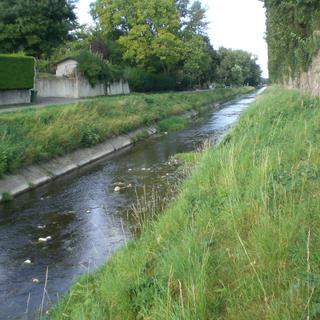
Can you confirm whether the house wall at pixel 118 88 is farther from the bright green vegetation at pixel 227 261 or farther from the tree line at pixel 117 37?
the bright green vegetation at pixel 227 261

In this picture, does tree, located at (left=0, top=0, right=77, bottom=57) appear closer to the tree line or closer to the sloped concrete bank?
the tree line

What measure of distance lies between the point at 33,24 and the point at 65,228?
37.7m

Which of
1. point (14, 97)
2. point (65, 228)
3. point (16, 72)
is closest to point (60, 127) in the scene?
point (65, 228)

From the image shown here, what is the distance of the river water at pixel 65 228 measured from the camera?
306 inches

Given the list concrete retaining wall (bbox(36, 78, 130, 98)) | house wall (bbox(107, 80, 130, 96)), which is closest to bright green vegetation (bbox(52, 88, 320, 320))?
concrete retaining wall (bbox(36, 78, 130, 98))

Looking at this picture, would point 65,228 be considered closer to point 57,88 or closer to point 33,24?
point 57,88

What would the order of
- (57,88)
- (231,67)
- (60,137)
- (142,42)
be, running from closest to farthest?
(60,137) < (57,88) < (142,42) < (231,67)

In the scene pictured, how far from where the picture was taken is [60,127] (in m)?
21.4

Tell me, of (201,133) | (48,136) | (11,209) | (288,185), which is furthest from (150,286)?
(201,133)

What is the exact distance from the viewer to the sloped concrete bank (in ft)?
50.2

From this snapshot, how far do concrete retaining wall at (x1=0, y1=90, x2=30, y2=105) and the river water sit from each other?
14.5m

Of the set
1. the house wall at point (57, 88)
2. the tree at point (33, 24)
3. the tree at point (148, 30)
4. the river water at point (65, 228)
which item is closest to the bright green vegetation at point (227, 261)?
the river water at point (65, 228)

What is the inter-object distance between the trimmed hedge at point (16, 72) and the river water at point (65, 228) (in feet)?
47.4

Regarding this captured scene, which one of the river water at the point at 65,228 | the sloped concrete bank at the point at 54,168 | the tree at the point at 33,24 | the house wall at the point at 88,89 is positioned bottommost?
the river water at the point at 65,228
